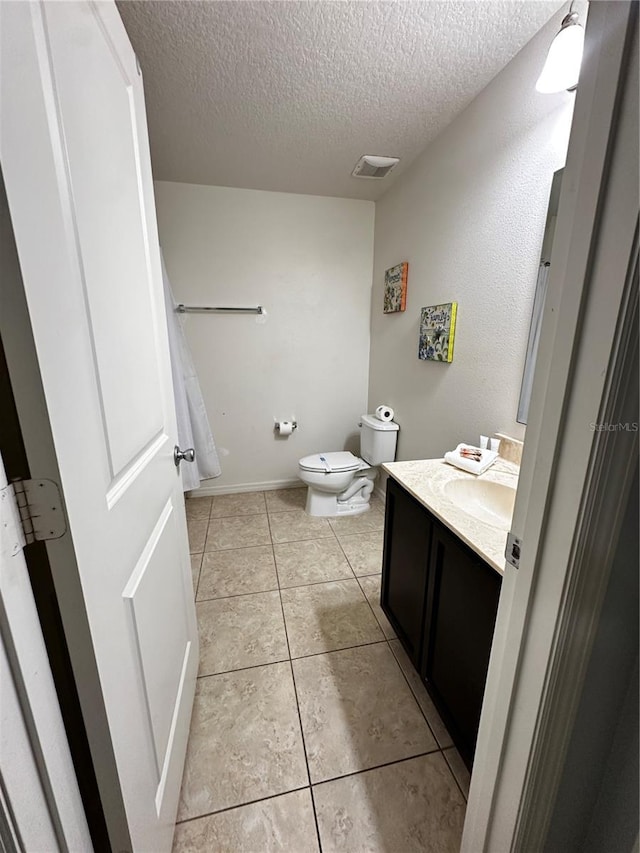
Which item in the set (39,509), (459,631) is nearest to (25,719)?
(39,509)

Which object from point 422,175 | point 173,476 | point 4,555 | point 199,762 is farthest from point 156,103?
point 199,762

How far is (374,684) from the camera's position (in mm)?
1334

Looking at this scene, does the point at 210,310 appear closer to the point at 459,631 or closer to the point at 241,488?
the point at 241,488

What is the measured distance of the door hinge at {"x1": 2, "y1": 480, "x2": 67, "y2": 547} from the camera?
0.46 m

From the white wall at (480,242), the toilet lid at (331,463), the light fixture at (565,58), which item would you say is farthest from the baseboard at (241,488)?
the light fixture at (565,58)

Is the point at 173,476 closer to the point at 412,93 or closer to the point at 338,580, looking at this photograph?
the point at 338,580

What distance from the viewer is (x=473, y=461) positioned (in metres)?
1.39

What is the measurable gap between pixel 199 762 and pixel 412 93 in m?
2.73

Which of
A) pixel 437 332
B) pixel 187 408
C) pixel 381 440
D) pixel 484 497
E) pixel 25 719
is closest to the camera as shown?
pixel 25 719

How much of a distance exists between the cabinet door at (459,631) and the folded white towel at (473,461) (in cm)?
38

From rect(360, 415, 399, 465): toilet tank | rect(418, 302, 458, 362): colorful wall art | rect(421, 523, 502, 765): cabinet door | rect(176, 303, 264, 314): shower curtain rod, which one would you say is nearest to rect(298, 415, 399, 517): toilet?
rect(360, 415, 399, 465): toilet tank

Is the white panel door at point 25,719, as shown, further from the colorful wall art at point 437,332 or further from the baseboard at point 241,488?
the baseboard at point 241,488

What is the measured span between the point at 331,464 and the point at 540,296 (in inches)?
63.1

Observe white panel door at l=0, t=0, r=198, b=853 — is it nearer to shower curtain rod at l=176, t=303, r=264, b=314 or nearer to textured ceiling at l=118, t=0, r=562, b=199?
textured ceiling at l=118, t=0, r=562, b=199
